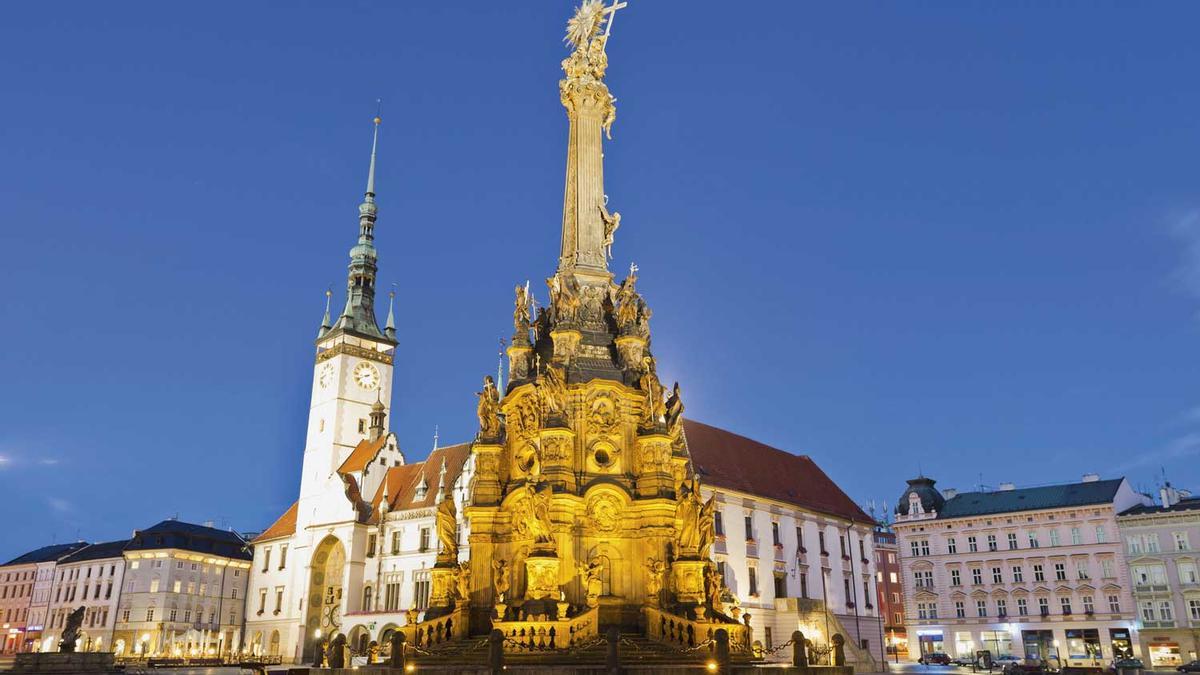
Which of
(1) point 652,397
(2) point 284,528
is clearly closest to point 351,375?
(2) point 284,528

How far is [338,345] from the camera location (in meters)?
73.6

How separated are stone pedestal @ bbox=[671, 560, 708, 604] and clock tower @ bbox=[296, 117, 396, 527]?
2007 inches

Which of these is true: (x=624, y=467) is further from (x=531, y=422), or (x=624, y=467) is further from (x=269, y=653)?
(x=269, y=653)

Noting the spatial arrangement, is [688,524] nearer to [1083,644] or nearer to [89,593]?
[1083,644]

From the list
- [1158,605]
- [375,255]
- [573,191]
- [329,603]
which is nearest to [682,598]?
[573,191]

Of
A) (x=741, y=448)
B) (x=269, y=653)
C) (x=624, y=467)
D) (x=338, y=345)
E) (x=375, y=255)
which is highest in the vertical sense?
(x=375, y=255)

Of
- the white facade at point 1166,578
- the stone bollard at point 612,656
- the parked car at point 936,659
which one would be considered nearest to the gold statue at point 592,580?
the stone bollard at point 612,656

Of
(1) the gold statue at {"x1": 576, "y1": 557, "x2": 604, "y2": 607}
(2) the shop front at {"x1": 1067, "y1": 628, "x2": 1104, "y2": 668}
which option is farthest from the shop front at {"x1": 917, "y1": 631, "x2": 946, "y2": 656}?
(1) the gold statue at {"x1": 576, "y1": 557, "x2": 604, "y2": 607}

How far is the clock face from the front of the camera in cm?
7356

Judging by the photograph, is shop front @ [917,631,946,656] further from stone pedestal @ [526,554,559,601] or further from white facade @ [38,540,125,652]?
white facade @ [38,540,125,652]

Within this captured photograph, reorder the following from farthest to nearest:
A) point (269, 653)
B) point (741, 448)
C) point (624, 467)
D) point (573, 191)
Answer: point (269, 653), point (741, 448), point (573, 191), point (624, 467)

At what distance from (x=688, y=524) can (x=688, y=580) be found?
43.4 inches

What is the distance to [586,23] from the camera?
23.7 meters

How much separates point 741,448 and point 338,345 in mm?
36859
